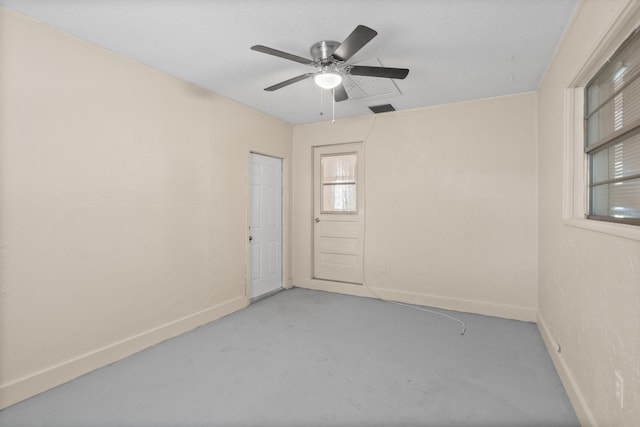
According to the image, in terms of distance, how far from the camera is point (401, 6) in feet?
6.22

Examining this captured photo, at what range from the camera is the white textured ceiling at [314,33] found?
1911 millimetres

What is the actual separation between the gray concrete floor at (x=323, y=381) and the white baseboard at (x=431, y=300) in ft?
0.88

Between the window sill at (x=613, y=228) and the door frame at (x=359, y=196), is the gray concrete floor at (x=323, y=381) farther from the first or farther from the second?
the door frame at (x=359, y=196)

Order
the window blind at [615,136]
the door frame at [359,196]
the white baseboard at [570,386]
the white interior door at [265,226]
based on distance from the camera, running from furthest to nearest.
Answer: the door frame at [359,196]
the white interior door at [265,226]
the white baseboard at [570,386]
the window blind at [615,136]

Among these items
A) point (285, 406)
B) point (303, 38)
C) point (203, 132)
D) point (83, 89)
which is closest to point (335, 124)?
point (203, 132)

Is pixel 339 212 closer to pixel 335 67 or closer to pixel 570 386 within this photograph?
pixel 335 67

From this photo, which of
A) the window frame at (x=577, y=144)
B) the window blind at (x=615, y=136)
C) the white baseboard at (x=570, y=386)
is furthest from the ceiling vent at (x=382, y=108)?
the white baseboard at (x=570, y=386)

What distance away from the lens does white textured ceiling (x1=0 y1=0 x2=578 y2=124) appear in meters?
1.91

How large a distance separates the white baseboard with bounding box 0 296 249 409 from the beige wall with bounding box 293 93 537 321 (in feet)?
6.64

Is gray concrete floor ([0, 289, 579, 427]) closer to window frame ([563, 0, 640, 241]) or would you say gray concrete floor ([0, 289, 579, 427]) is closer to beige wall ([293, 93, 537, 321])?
beige wall ([293, 93, 537, 321])

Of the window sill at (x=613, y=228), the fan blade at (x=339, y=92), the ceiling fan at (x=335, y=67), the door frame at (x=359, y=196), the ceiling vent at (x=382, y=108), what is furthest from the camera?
the door frame at (x=359, y=196)

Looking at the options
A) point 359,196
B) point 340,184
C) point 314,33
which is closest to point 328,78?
point 314,33

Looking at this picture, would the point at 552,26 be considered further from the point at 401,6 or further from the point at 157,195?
the point at 157,195

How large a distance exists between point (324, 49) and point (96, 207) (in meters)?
2.10
